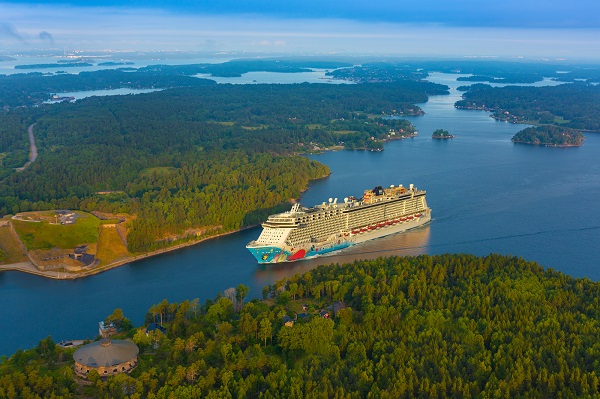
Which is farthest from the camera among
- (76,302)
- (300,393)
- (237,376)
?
(76,302)

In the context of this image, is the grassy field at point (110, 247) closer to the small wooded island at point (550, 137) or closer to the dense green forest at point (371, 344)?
the dense green forest at point (371, 344)

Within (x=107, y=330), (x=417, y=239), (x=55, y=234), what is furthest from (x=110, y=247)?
(x=417, y=239)

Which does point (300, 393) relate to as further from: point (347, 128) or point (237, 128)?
point (347, 128)

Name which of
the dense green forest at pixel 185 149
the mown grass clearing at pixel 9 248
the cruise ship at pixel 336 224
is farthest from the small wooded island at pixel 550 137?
the mown grass clearing at pixel 9 248

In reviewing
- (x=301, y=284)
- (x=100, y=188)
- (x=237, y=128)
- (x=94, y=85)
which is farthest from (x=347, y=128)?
(x=94, y=85)

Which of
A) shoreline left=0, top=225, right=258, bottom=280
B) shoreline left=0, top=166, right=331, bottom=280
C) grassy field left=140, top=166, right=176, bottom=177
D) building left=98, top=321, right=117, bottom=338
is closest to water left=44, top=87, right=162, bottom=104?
grassy field left=140, top=166, right=176, bottom=177

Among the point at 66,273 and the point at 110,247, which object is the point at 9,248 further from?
the point at 110,247

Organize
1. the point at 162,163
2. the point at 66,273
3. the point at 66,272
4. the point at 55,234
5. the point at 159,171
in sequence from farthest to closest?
the point at 162,163, the point at 159,171, the point at 55,234, the point at 66,272, the point at 66,273
